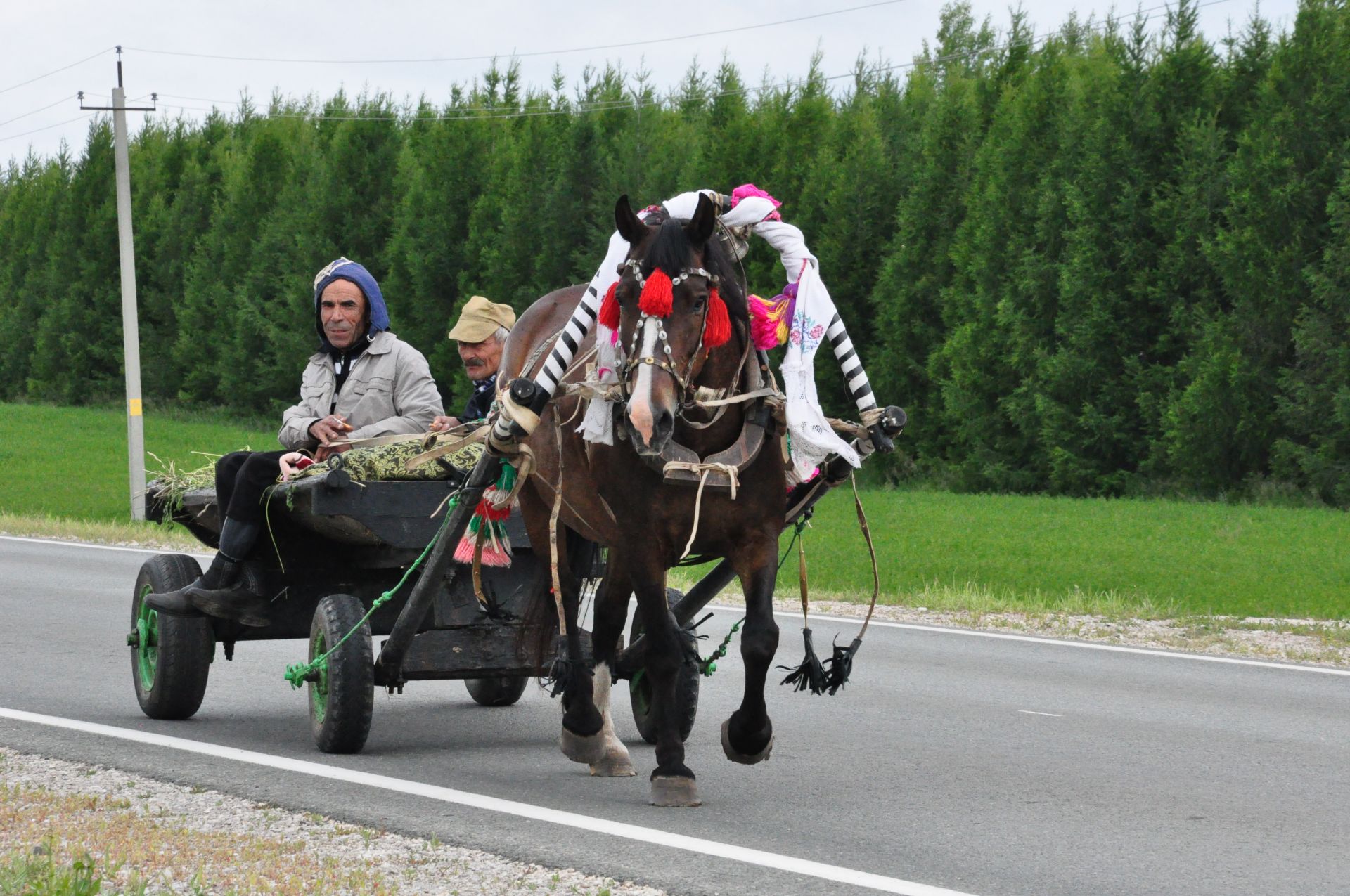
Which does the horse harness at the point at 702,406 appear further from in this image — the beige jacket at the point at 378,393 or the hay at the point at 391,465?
the beige jacket at the point at 378,393

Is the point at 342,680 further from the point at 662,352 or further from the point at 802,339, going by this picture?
the point at 802,339

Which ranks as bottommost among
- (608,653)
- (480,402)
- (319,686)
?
(319,686)

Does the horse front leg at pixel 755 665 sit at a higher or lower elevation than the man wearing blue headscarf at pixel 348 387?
lower

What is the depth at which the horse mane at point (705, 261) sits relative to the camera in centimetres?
580

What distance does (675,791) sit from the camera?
6.18 metres

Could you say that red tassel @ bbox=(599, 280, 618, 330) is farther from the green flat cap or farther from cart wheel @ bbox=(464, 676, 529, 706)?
cart wheel @ bbox=(464, 676, 529, 706)

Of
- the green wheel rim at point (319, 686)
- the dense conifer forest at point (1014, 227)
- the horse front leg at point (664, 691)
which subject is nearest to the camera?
the horse front leg at point (664, 691)

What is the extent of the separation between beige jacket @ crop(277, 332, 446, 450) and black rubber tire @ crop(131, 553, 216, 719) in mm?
807

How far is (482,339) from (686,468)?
326 centimetres

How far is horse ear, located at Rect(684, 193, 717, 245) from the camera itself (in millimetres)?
5859

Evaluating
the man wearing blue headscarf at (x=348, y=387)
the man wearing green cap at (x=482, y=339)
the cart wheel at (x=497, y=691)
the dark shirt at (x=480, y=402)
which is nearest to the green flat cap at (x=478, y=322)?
the man wearing green cap at (x=482, y=339)

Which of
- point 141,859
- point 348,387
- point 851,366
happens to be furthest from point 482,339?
point 141,859

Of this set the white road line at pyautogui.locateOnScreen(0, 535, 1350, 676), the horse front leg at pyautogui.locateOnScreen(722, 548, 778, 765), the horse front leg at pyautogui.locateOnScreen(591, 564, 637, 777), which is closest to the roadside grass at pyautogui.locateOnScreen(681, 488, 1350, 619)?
the white road line at pyautogui.locateOnScreen(0, 535, 1350, 676)

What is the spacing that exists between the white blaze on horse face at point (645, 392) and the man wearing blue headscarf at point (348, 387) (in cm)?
243
